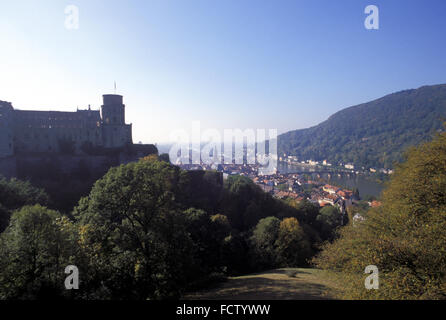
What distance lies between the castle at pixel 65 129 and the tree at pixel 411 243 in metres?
27.2

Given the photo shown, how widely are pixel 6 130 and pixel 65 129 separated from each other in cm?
501

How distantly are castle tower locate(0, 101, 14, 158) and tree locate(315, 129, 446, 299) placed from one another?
28695mm

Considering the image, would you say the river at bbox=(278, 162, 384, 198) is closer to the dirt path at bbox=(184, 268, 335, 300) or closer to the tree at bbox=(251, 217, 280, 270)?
the tree at bbox=(251, 217, 280, 270)

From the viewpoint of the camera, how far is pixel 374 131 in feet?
488

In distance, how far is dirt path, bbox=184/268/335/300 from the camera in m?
9.52

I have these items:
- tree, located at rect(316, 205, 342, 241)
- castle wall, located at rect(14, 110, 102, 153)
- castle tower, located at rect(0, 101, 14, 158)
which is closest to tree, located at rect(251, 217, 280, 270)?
tree, located at rect(316, 205, 342, 241)

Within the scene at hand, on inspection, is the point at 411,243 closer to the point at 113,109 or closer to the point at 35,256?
the point at 35,256

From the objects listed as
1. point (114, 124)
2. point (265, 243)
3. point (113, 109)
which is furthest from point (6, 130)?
point (265, 243)

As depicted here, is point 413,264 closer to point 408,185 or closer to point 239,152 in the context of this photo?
point 408,185

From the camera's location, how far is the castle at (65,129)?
25.9 meters

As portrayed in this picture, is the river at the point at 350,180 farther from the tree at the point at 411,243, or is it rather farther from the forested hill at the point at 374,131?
the tree at the point at 411,243

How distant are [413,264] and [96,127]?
100 feet

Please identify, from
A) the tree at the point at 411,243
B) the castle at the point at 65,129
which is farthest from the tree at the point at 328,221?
the castle at the point at 65,129

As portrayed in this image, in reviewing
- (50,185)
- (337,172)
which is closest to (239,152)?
(50,185)
